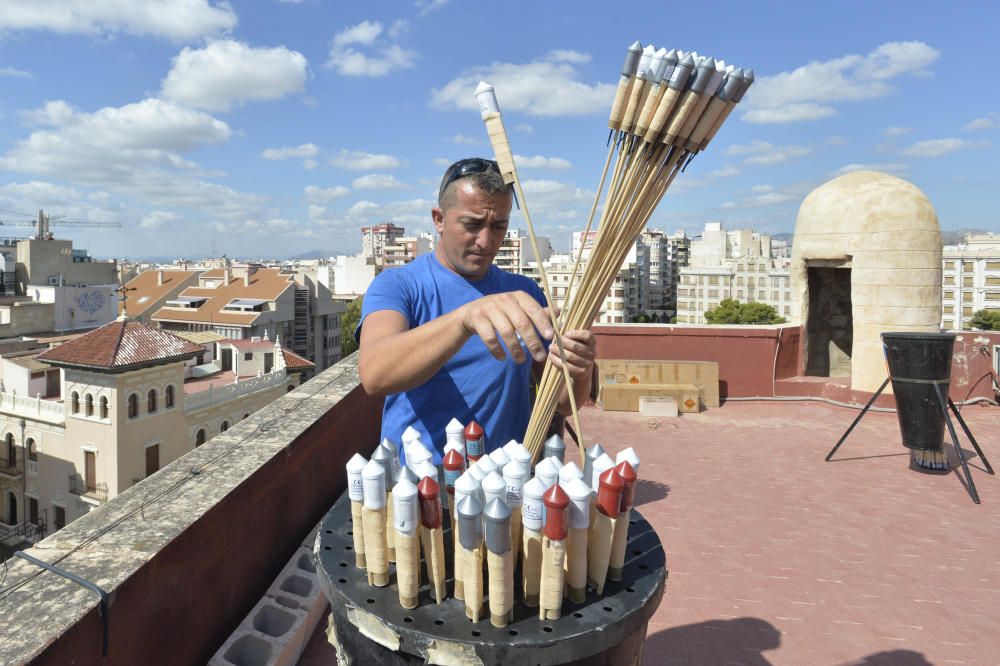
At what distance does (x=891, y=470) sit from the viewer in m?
5.34

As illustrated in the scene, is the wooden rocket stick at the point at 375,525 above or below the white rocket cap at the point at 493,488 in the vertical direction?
below

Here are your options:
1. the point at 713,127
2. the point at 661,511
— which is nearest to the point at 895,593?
the point at 661,511

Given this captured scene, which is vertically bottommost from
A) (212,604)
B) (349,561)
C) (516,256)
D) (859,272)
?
(212,604)

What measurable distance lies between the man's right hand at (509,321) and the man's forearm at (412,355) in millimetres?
66

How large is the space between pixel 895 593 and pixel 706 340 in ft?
16.3

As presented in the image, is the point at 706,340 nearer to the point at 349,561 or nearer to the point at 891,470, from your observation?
the point at 891,470

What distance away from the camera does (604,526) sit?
4.07 feet

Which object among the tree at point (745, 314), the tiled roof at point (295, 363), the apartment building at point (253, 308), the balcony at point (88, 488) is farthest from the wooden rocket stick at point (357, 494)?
the tree at point (745, 314)

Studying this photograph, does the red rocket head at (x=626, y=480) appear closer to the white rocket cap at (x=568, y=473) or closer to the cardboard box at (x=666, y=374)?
the white rocket cap at (x=568, y=473)

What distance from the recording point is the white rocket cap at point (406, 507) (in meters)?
1.20

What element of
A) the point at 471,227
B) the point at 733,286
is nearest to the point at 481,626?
the point at 471,227

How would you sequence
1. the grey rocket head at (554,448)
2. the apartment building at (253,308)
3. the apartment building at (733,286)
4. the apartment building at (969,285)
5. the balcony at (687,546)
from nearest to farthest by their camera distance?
the grey rocket head at (554,448) < the balcony at (687,546) < the apartment building at (253,308) < the apartment building at (969,285) < the apartment building at (733,286)

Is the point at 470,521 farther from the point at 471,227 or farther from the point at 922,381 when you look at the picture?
the point at 922,381

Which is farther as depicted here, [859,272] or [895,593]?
[859,272]
